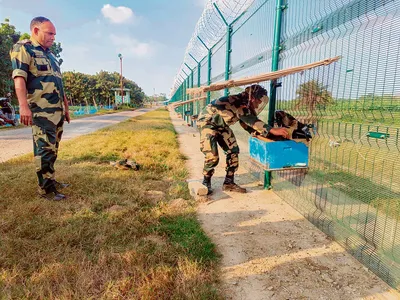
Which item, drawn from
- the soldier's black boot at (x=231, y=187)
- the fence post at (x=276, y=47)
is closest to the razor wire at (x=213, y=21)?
the fence post at (x=276, y=47)

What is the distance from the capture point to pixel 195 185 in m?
3.16

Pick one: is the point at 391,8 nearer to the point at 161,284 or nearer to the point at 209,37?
the point at 161,284

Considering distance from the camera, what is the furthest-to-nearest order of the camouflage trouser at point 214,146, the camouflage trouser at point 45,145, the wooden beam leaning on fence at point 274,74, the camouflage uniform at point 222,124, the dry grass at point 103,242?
the camouflage trouser at point 214,146
the camouflage uniform at point 222,124
the camouflage trouser at point 45,145
the wooden beam leaning on fence at point 274,74
the dry grass at point 103,242

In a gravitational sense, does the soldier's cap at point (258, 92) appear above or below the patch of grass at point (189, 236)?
above

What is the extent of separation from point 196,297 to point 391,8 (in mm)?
1967

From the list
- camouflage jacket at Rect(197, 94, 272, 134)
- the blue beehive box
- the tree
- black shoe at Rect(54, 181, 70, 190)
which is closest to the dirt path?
the blue beehive box

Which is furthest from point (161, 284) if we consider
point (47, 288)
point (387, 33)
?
point (387, 33)

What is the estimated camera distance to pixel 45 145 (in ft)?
8.84

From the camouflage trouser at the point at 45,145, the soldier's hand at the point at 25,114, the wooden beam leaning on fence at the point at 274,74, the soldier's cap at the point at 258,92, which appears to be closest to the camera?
the wooden beam leaning on fence at the point at 274,74

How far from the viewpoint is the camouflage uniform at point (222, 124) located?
300cm

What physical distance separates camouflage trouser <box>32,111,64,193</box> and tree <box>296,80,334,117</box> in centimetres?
247

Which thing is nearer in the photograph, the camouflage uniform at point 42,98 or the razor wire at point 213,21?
the camouflage uniform at point 42,98

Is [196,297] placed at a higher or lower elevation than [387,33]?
lower

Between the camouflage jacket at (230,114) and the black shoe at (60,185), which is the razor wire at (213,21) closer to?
the camouflage jacket at (230,114)
